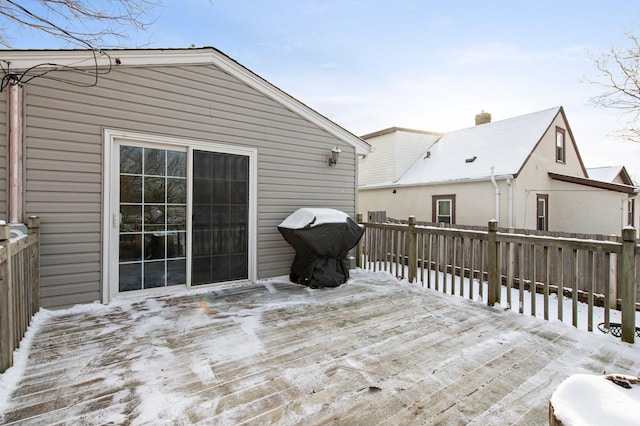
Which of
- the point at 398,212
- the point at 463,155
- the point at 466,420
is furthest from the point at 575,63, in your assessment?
the point at 466,420

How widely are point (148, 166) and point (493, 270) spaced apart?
4517 millimetres

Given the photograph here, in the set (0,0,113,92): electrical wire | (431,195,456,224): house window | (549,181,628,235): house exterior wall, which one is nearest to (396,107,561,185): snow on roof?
(431,195,456,224): house window

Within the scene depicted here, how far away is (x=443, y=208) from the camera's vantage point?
31.7ft

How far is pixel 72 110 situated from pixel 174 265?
2152mm

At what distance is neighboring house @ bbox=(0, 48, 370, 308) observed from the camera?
3.34m

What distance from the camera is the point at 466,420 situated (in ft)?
5.53

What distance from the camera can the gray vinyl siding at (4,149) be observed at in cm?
316

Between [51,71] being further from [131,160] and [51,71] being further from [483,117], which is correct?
[483,117]

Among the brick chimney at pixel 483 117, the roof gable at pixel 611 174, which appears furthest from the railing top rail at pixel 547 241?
the roof gable at pixel 611 174

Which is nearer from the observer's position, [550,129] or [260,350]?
[260,350]

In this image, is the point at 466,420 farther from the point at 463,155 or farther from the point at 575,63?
the point at 463,155

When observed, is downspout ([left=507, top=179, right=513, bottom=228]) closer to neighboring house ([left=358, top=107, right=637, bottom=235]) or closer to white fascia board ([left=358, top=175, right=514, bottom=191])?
neighboring house ([left=358, top=107, right=637, bottom=235])

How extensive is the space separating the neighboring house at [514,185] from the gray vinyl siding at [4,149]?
9.34 metres

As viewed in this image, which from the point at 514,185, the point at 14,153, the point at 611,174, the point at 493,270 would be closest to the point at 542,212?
the point at 514,185
